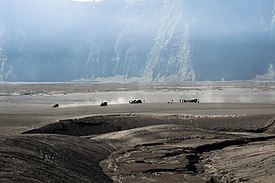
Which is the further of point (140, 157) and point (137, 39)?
point (137, 39)

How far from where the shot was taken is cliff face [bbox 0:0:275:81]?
132375 millimetres

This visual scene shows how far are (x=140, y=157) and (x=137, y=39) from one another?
134m

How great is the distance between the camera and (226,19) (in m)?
145

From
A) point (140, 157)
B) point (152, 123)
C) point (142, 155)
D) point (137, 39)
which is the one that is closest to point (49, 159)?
point (140, 157)

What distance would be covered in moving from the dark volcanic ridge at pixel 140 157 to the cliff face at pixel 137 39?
111 m

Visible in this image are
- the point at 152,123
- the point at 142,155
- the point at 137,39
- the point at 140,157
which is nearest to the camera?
the point at 140,157

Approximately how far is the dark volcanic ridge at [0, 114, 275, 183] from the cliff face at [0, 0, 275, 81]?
365 ft

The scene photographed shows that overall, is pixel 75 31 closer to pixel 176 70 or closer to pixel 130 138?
pixel 176 70

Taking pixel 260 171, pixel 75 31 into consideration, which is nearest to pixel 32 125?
pixel 260 171

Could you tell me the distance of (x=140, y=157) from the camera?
1338cm

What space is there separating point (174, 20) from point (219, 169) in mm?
133534

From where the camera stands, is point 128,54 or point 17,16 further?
point 17,16

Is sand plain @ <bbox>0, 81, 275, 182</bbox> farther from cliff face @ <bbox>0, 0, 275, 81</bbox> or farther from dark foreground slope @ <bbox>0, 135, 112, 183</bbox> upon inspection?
cliff face @ <bbox>0, 0, 275, 81</bbox>

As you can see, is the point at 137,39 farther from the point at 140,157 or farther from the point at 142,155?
the point at 140,157
